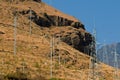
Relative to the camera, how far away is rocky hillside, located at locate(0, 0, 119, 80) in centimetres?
7319

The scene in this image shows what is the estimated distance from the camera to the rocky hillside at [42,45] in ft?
240

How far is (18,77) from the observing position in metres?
54.1

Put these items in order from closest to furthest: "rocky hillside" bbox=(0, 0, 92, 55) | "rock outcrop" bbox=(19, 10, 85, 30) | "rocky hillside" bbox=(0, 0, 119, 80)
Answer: "rocky hillside" bbox=(0, 0, 119, 80)
"rocky hillside" bbox=(0, 0, 92, 55)
"rock outcrop" bbox=(19, 10, 85, 30)

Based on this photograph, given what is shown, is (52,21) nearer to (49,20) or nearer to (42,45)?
(49,20)

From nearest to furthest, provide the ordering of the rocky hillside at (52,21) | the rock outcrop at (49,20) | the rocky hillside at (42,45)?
the rocky hillside at (42,45), the rocky hillside at (52,21), the rock outcrop at (49,20)

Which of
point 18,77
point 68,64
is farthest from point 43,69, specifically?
point 18,77

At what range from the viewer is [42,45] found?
9612 centimetres

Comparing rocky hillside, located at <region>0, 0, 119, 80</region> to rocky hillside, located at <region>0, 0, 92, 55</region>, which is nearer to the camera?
rocky hillside, located at <region>0, 0, 119, 80</region>

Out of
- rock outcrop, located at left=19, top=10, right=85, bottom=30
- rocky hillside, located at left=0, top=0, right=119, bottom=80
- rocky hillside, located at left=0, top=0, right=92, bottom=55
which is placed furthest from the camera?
rock outcrop, located at left=19, top=10, right=85, bottom=30

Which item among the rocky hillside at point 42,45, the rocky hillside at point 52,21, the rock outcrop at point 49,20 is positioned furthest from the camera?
the rock outcrop at point 49,20

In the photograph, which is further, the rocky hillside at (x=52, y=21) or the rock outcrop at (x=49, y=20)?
the rock outcrop at (x=49, y=20)

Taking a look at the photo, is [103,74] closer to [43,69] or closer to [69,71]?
[69,71]

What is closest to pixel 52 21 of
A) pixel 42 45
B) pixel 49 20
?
pixel 49 20

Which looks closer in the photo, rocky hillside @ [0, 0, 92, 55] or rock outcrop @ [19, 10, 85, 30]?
rocky hillside @ [0, 0, 92, 55]
